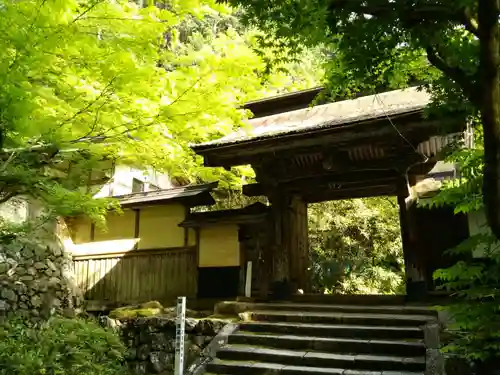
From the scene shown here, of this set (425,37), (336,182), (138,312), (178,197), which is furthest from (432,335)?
(178,197)

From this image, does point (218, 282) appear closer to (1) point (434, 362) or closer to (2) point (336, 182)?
(2) point (336, 182)

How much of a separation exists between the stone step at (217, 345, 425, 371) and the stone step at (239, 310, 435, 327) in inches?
39.5

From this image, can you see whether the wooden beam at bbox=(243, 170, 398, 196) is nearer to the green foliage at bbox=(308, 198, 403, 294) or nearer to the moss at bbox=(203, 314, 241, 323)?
the moss at bbox=(203, 314, 241, 323)

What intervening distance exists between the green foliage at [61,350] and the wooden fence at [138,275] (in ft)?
9.81

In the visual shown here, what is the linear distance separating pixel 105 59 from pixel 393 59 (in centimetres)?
349

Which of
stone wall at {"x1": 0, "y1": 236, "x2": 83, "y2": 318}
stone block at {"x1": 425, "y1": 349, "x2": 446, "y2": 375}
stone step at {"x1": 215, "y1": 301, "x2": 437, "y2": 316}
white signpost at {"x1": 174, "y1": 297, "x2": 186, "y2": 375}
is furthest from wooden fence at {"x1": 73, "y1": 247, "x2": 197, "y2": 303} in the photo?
stone block at {"x1": 425, "y1": 349, "x2": 446, "y2": 375}

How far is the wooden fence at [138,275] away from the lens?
11.8 meters

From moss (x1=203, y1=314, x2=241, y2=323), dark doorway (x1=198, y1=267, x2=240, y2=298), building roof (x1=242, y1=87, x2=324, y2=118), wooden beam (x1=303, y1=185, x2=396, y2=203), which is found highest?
building roof (x1=242, y1=87, x2=324, y2=118)

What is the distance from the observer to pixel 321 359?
637cm

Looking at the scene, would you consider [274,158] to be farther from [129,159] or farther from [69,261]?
[69,261]

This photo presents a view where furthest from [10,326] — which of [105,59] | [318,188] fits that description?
[318,188]

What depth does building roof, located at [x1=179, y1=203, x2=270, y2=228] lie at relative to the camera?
1066cm

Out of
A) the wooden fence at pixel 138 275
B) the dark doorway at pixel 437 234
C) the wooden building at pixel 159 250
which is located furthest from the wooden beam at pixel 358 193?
the wooden fence at pixel 138 275

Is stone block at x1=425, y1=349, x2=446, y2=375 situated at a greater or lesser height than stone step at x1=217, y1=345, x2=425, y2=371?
greater
